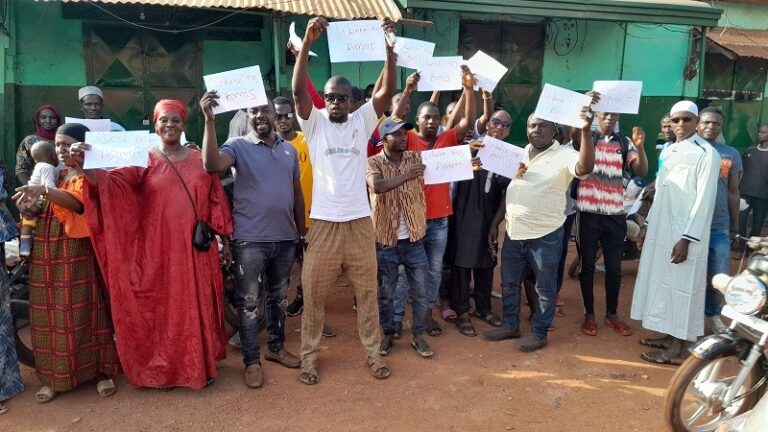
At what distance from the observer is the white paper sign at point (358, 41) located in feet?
12.1

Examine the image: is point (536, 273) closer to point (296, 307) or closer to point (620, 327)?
point (620, 327)

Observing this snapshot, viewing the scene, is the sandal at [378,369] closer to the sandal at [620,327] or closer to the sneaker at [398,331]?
the sneaker at [398,331]

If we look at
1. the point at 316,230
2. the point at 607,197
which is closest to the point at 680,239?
the point at 607,197

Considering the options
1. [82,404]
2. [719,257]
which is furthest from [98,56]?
[719,257]

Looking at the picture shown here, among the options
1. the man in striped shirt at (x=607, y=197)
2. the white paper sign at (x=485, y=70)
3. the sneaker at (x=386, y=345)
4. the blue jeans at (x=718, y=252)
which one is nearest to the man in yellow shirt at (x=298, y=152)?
the sneaker at (x=386, y=345)

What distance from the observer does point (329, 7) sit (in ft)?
21.8

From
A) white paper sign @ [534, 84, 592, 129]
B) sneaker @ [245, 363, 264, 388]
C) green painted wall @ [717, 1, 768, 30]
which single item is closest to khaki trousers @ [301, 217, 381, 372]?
sneaker @ [245, 363, 264, 388]

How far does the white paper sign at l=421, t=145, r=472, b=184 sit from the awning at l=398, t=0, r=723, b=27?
367cm

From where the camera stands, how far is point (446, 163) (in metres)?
4.04

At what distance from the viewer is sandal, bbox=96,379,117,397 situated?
355cm

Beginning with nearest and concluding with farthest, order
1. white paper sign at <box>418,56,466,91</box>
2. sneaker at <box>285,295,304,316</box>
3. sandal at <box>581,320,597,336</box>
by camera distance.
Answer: white paper sign at <box>418,56,466,91</box> → sandal at <box>581,320,597,336</box> → sneaker at <box>285,295,304,316</box>

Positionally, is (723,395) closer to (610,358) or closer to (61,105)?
(610,358)

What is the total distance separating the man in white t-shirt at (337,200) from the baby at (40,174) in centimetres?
151

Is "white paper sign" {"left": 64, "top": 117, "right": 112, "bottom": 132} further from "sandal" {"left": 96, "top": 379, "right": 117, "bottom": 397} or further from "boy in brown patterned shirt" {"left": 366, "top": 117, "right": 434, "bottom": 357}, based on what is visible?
"boy in brown patterned shirt" {"left": 366, "top": 117, "right": 434, "bottom": 357}
